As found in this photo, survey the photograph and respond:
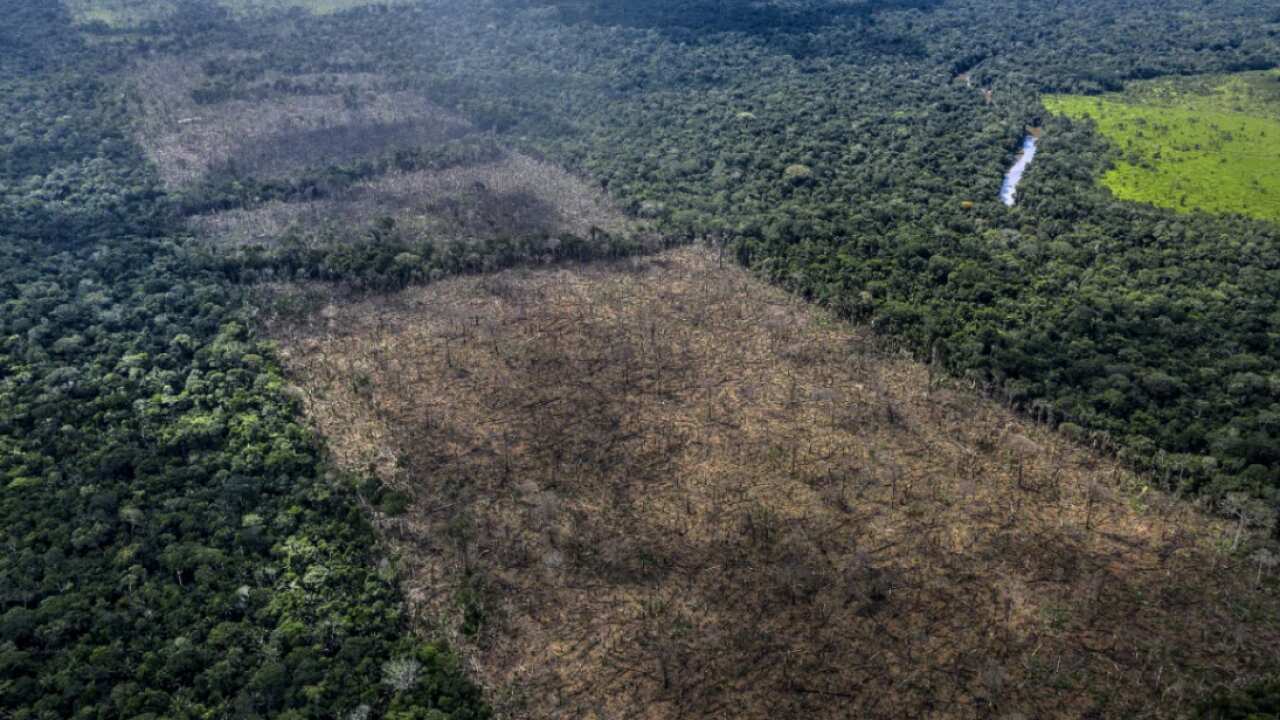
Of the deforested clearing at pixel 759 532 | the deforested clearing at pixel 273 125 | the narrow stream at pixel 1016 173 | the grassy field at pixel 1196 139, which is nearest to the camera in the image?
the deforested clearing at pixel 759 532

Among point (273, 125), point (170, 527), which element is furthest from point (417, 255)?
point (273, 125)

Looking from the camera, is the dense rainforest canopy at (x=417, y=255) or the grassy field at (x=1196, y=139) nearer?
the dense rainforest canopy at (x=417, y=255)

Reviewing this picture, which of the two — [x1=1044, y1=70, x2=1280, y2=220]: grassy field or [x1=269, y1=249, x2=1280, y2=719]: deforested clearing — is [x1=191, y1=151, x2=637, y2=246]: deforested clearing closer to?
[x1=269, y1=249, x2=1280, y2=719]: deforested clearing

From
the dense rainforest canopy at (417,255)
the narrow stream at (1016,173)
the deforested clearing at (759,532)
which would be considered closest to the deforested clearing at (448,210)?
the dense rainforest canopy at (417,255)

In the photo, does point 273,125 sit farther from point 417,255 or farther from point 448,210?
point 417,255

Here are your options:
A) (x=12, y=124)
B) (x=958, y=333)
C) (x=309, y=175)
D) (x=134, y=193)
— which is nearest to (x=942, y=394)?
(x=958, y=333)

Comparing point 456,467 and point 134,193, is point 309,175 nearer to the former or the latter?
point 134,193

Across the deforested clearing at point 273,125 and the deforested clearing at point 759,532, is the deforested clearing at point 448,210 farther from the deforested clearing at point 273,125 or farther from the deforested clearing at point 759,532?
the deforested clearing at point 759,532
